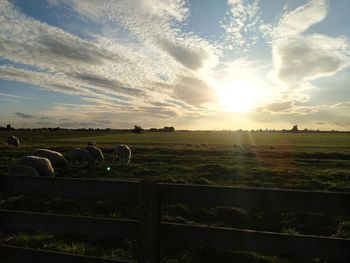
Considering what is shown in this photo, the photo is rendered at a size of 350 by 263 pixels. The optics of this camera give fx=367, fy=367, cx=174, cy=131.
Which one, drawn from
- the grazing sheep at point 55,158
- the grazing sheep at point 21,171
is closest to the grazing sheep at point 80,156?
the grazing sheep at point 55,158

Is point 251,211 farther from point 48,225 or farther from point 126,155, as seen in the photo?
point 126,155

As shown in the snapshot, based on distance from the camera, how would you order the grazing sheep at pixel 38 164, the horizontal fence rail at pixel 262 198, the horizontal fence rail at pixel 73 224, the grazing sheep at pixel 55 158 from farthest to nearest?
1. the grazing sheep at pixel 55 158
2. the grazing sheep at pixel 38 164
3. the horizontal fence rail at pixel 73 224
4. the horizontal fence rail at pixel 262 198

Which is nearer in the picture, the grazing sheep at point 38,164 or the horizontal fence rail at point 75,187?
the horizontal fence rail at point 75,187

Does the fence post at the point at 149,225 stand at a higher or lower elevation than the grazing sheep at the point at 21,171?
higher

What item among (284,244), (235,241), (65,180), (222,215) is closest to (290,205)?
(284,244)

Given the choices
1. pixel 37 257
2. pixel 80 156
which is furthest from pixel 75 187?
pixel 80 156

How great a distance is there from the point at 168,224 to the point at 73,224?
4.33 ft

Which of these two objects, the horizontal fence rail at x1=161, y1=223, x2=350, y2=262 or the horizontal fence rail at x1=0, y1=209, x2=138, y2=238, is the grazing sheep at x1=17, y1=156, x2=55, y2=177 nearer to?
the horizontal fence rail at x1=0, y1=209, x2=138, y2=238

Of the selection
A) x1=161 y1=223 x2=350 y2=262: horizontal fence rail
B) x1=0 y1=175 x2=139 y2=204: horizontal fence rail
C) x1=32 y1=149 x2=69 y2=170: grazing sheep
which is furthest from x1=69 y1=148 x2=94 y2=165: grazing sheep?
x1=161 y1=223 x2=350 y2=262: horizontal fence rail

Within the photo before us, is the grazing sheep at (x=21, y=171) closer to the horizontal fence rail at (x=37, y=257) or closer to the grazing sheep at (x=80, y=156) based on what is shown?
the grazing sheep at (x=80, y=156)

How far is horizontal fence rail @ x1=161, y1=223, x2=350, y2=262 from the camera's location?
4016mm

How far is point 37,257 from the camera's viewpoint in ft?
15.9

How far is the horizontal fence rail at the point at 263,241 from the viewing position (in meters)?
4.02

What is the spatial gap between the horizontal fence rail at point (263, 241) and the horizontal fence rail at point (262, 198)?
0.31m
